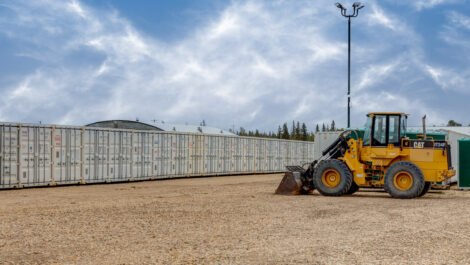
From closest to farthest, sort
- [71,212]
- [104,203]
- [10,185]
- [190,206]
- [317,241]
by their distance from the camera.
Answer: [317,241]
[71,212]
[190,206]
[104,203]
[10,185]

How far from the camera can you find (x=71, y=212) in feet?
49.0

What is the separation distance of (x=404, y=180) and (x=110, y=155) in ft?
49.2

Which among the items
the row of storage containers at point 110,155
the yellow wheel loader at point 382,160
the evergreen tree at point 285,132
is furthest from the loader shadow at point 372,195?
the evergreen tree at point 285,132

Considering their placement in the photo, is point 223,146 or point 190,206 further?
point 223,146

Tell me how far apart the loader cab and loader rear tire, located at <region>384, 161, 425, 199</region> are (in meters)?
1.02

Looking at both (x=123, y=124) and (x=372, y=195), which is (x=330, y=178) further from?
(x=123, y=124)

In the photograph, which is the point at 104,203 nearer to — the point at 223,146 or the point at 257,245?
the point at 257,245

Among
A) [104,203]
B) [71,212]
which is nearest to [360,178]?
[104,203]

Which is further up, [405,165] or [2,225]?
[405,165]

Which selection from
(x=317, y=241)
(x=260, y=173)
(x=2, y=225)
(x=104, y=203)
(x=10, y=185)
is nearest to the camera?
(x=317, y=241)

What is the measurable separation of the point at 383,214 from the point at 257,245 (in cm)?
592

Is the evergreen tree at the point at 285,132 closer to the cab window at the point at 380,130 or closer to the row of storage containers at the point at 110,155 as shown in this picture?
the row of storage containers at the point at 110,155

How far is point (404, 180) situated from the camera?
1972cm

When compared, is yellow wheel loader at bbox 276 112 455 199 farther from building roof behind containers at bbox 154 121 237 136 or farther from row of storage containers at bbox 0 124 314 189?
building roof behind containers at bbox 154 121 237 136
